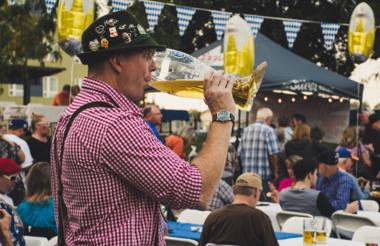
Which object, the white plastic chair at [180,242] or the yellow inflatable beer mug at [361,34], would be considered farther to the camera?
the yellow inflatable beer mug at [361,34]

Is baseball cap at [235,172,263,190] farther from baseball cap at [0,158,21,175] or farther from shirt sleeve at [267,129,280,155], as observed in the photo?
shirt sleeve at [267,129,280,155]

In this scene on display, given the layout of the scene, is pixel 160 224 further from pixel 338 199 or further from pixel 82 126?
pixel 338 199

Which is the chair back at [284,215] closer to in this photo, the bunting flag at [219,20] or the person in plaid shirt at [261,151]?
the person in plaid shirt at [261,151]

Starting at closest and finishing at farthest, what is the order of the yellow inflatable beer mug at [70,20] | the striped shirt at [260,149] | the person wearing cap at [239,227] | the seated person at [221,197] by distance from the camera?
the person wearing cap at [239,227] < the seated person at [221,197] < the striped shirt at [260,149] < the yellow inflatable beer mug at [70,20]

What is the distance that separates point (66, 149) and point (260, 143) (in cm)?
911

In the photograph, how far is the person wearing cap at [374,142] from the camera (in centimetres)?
1165

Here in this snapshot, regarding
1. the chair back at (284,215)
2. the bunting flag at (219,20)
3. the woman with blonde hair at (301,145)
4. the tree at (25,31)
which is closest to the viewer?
the chair back at (284,215)

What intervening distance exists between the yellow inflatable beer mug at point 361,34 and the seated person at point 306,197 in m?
7.15

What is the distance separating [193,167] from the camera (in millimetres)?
2416

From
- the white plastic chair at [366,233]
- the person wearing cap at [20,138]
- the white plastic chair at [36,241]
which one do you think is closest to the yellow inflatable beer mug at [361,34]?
the person wearing cap at [20,138]

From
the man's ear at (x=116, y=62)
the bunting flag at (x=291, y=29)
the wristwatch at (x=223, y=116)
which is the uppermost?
the man's ear at (x=116, y=62)

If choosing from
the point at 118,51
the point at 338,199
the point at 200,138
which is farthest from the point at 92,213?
the point at 200,138

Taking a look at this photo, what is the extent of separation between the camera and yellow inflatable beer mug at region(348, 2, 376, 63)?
586 inches

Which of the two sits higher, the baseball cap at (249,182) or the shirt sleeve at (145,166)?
the shirt sleeve at (145,166)
